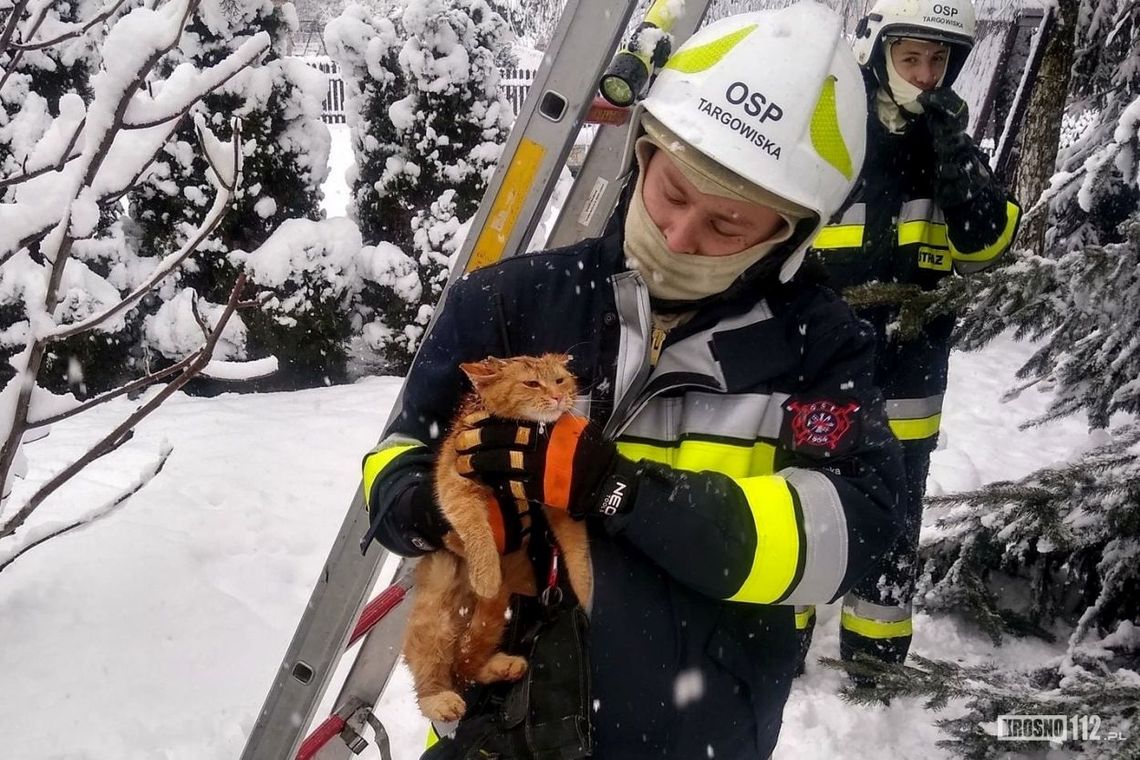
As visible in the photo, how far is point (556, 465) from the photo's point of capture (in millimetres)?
1209

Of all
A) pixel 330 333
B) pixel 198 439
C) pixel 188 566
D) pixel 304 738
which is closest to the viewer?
pixel 304 738

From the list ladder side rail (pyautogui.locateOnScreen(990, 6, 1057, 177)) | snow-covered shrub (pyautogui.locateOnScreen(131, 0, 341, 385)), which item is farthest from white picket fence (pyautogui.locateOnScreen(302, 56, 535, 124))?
ladder side rail (pyautogui.locateOnScreen(990, 6, 1057, 177))

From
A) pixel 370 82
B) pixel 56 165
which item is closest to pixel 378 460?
pixel 56 165

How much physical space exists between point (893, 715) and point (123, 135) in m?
3.45

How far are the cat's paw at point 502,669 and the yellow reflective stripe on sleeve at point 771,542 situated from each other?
0.44 m

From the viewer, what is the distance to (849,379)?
1.37 meters

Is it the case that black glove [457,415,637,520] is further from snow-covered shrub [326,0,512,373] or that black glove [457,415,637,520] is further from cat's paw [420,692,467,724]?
snow-covered shrub [326,0,512,373]

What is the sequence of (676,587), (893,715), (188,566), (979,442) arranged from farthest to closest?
(979,442), (188,566), (893,715), (676,587)

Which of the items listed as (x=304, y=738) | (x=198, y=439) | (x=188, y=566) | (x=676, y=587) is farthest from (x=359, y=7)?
(x=676, y=587)

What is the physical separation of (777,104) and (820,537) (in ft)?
2.58

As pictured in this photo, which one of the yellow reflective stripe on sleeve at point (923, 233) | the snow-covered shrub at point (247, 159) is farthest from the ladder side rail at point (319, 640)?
the snow-covered shrub at point (247, 159)

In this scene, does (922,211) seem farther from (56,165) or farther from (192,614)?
(192,614)

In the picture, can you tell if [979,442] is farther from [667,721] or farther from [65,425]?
[65,425]

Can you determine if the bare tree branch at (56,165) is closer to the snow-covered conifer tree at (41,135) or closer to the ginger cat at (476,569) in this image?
the ginger cat at (476,569)
